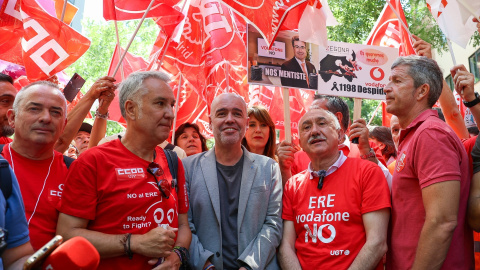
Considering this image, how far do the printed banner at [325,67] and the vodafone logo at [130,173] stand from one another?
6.40 ft

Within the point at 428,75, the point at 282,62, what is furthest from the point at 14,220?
the point at 282,62

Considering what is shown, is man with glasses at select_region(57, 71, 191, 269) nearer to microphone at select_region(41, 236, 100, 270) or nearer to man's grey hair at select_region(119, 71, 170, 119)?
man's grey hair at select_region(119, 71, 170, 119)

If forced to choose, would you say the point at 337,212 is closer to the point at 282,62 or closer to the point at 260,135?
the point at 260,135

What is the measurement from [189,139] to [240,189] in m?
2.46

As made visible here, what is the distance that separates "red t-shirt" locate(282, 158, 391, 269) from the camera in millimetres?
3385

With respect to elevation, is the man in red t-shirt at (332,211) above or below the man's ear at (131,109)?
below

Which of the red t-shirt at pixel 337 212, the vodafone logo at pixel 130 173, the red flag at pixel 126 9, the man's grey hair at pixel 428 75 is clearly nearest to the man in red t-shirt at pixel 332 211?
the red t-shirt at pixel 337 212

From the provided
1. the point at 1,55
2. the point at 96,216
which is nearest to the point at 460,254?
the point at 96,216

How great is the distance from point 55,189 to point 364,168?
2.11 m

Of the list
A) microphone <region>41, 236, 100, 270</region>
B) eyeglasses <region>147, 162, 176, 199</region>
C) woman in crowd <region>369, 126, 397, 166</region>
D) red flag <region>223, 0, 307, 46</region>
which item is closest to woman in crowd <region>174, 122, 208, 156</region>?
red flag <region>223, 0, 307, 46</region>

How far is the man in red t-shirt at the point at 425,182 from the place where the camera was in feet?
9.65

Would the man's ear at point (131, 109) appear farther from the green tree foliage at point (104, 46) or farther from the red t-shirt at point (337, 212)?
the green tree foliage at point (104, 46)

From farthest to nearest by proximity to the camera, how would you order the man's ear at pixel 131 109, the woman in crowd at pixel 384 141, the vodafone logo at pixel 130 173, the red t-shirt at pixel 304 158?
the woman in crowd at pixel 384 141, the red t-shirt at pixel 304 158, the man's ear at pixel 131 109, the vodafone logo at pixel 130 173

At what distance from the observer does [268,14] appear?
519 centimetres
